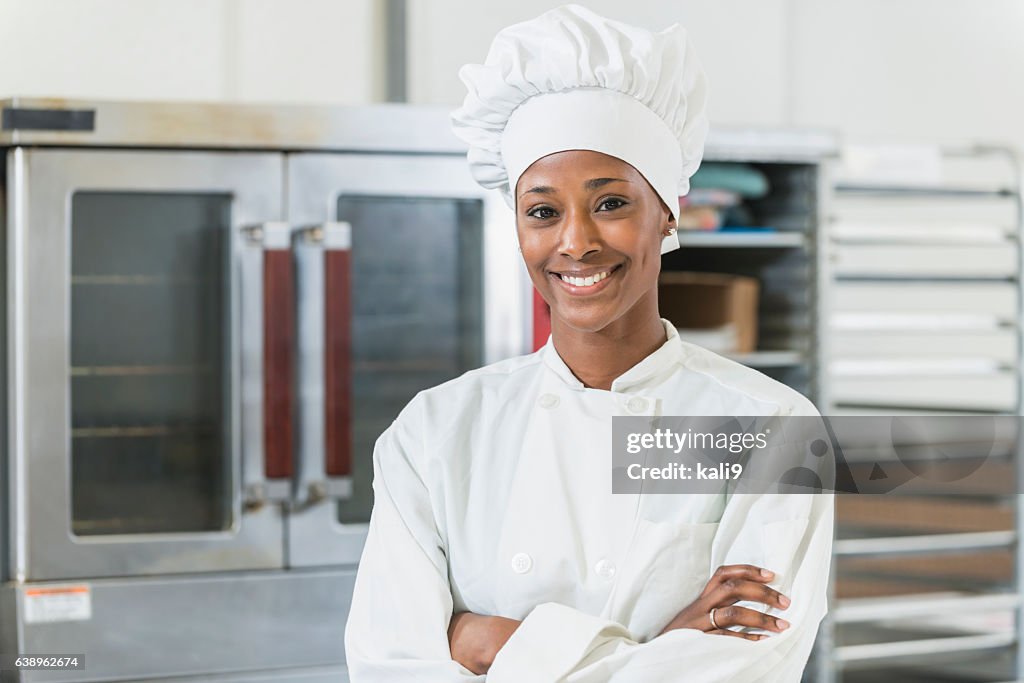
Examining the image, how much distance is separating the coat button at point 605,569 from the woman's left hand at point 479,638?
10 centimetres

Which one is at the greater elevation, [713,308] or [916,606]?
[713,308]

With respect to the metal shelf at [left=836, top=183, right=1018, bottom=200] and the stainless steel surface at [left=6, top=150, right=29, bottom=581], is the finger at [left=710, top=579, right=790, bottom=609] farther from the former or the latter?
the metal shelf at [left=836, top=183, right=1018, bottom=200]

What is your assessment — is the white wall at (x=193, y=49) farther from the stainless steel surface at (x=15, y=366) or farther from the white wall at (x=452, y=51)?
the stainless steel surface at (x=15, y=366)

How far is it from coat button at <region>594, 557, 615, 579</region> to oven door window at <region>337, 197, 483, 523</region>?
1.13 metres

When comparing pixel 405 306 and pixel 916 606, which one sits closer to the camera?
pixel 405 306

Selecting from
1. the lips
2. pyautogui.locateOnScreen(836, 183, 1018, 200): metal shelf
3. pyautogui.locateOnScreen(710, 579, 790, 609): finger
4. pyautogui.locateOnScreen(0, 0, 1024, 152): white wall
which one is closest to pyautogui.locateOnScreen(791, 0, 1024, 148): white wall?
pyautogui.locateOnScreen(0, 0, 1024, 152): white wall

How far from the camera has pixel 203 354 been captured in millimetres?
2135

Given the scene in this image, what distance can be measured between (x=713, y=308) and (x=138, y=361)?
4.01 feet

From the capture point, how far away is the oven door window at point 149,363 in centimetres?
208

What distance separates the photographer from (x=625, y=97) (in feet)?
3.64

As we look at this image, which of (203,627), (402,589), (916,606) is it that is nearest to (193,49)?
(203,627)

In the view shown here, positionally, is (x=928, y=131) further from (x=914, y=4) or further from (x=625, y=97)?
(x=625, y=97)

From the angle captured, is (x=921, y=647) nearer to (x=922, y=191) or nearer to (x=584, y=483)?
(x=922, y=191)

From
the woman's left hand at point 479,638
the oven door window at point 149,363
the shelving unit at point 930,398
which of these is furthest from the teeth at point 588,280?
the shelving unit at point 930,398
